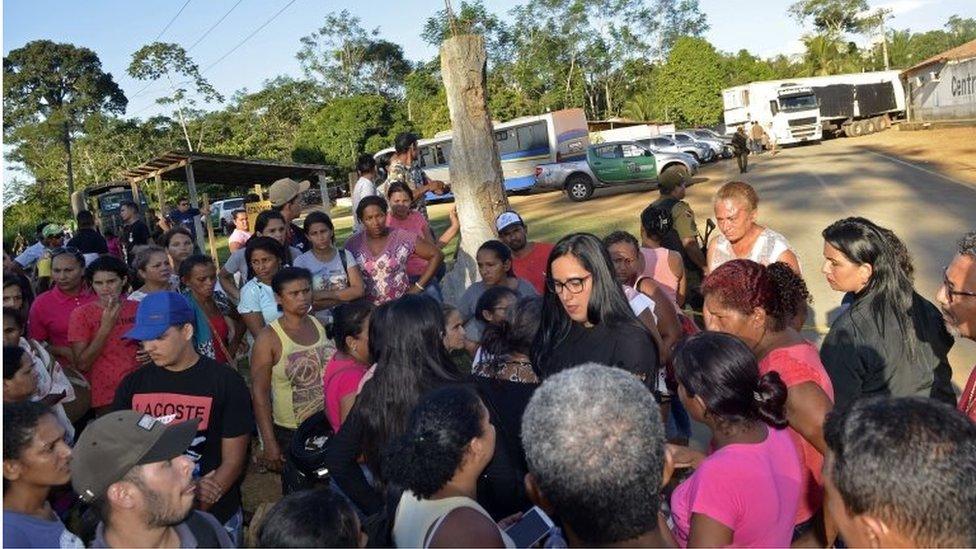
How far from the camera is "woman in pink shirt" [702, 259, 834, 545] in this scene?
2.46m

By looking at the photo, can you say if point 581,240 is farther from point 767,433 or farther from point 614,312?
point 767,433

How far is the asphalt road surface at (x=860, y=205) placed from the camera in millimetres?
8820

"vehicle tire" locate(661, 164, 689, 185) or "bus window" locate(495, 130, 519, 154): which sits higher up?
"bus window" locate(495, 130, 519, 154)

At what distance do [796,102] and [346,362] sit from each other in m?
36.9

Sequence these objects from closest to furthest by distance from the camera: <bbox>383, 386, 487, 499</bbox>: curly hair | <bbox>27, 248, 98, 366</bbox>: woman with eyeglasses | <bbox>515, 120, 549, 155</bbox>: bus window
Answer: <bbox>383, 386, 487, 499</bbox>: curly hair → <bbox>27, 248, 98, 366</bbox>: woman with eyeglasses → <bbox>515, 120, 549, 155</bbox>: bus window

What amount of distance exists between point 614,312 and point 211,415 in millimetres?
1808

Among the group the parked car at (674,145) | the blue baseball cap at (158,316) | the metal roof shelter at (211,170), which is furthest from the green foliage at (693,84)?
the blue baseball cap at (158,316)

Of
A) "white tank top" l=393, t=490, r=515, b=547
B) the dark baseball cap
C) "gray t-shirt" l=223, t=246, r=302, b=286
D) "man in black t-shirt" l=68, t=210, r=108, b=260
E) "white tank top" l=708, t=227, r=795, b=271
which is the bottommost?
"white tank top" l=393, t=490, r=515, b=547

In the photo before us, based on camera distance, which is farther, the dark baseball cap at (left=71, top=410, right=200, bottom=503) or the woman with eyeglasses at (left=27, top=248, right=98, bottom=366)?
the woman with eyeglasses at (left=27, top=248, right=98, bottom=366)

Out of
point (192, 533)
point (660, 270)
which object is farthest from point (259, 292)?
point (192, 533)

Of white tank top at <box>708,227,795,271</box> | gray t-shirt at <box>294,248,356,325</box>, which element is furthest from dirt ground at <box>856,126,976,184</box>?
gray t-shirt at <box>294,248,356,325</box>

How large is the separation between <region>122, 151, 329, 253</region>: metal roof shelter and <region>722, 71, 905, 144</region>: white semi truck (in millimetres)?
25378

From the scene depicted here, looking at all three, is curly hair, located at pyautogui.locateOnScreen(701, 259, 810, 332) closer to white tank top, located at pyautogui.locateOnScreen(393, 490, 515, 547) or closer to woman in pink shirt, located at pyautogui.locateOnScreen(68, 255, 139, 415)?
white tank top, located at pyautogui.locateOnScreen(393, 490, 515, 547)

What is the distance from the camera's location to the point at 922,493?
1.50 m
